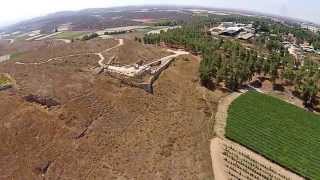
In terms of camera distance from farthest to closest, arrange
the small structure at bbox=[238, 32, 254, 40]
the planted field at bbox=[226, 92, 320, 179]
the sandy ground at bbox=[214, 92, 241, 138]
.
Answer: the small structure at bbox=[238, 32, 254, 40], the sandy ground at bbox=[214, 92, 241, 138], the planted field at bbox=[226, 92, 320, 179]

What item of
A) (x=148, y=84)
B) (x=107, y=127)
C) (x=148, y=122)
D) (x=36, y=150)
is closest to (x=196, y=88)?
(x=148, y=84)

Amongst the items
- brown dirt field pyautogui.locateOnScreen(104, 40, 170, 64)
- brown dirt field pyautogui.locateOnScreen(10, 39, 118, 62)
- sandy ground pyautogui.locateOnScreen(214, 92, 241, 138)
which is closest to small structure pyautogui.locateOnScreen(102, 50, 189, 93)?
brown dirt field pyautogui.locateOnScreen(104, 40, 170, 64)

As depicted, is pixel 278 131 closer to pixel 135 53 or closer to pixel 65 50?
pixel 135 53

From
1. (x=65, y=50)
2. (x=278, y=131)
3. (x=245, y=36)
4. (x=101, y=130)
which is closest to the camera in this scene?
(x=101, y=130)

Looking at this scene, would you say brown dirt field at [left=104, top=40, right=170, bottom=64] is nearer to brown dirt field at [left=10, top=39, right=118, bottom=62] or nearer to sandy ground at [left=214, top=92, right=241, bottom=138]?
brown dirt field at [left=10, top=39, right=118, bottom=62]

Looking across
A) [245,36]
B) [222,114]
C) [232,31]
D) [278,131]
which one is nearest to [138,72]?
[222,114]

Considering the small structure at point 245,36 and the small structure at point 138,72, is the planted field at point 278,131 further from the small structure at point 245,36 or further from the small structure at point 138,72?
the small structure at point 245,36
